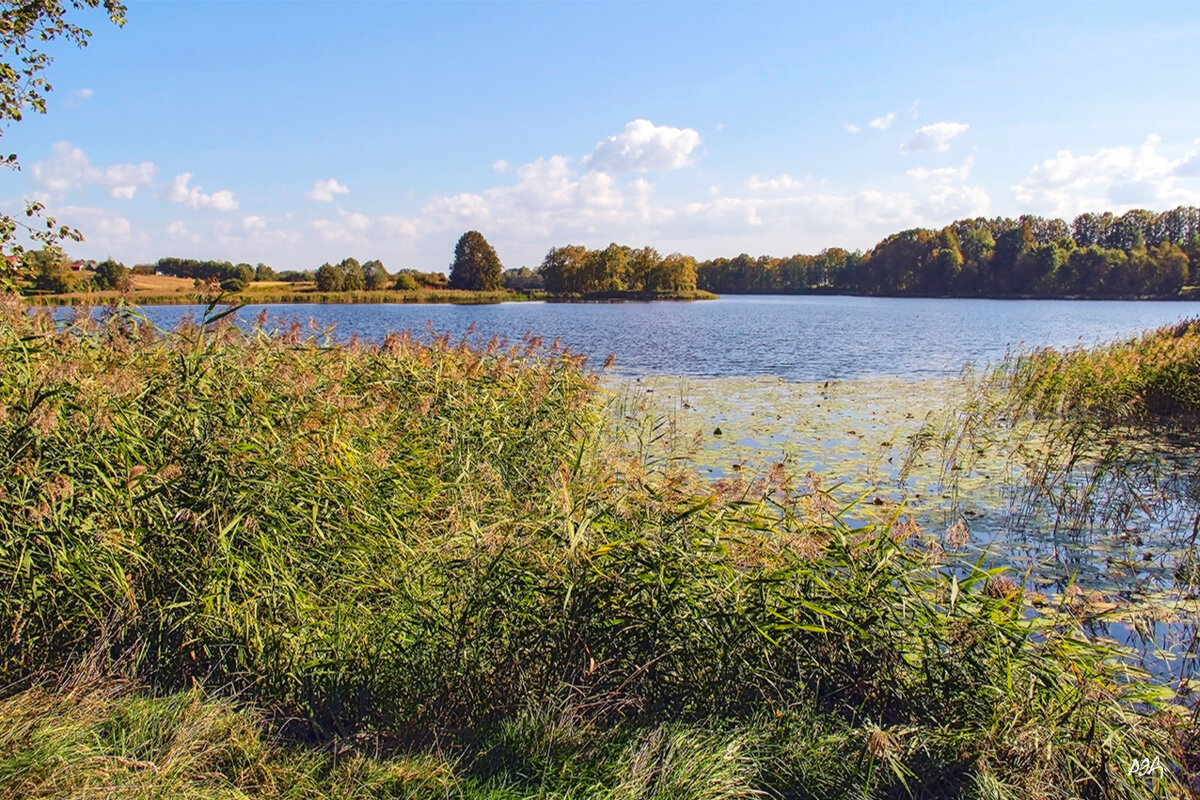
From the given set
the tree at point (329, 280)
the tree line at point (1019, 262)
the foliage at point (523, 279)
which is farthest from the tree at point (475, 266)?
the tree line at point (1019, 262)

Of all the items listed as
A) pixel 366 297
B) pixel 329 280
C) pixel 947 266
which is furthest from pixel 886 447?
pixel 947 266

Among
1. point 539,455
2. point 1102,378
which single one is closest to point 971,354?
point 1102,378

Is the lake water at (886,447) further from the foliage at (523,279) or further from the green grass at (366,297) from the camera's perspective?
the foliage at (523,279)

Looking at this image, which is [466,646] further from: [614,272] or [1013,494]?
[614,272]

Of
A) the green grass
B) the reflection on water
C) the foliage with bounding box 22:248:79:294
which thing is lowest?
the reflection on water

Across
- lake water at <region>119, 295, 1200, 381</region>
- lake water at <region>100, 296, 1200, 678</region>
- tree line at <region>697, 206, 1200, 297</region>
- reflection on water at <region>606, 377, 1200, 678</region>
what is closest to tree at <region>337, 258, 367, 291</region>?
lake water at <region>119, 295, 1200, 381</region>

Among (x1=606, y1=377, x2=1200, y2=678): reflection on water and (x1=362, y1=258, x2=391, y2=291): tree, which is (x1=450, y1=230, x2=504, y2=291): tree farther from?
(x1=606, y1=377, x2=1200, y2=678): reflection on water

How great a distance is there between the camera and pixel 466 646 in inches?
144

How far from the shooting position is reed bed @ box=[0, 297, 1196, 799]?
2.92m

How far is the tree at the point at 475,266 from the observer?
103188 mm

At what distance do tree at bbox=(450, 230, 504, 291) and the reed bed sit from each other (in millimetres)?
100342

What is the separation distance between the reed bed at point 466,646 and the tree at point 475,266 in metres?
100

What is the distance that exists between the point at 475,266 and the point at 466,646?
Answer: 103m

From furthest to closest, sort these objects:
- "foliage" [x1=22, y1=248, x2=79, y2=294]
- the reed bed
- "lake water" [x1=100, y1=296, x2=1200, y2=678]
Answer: "foliage" [x1=22, y1=248, x2=79, y2=294]
"lake water" [x1=100, y1=296, x2=1200, y2=678]
the reed bed
